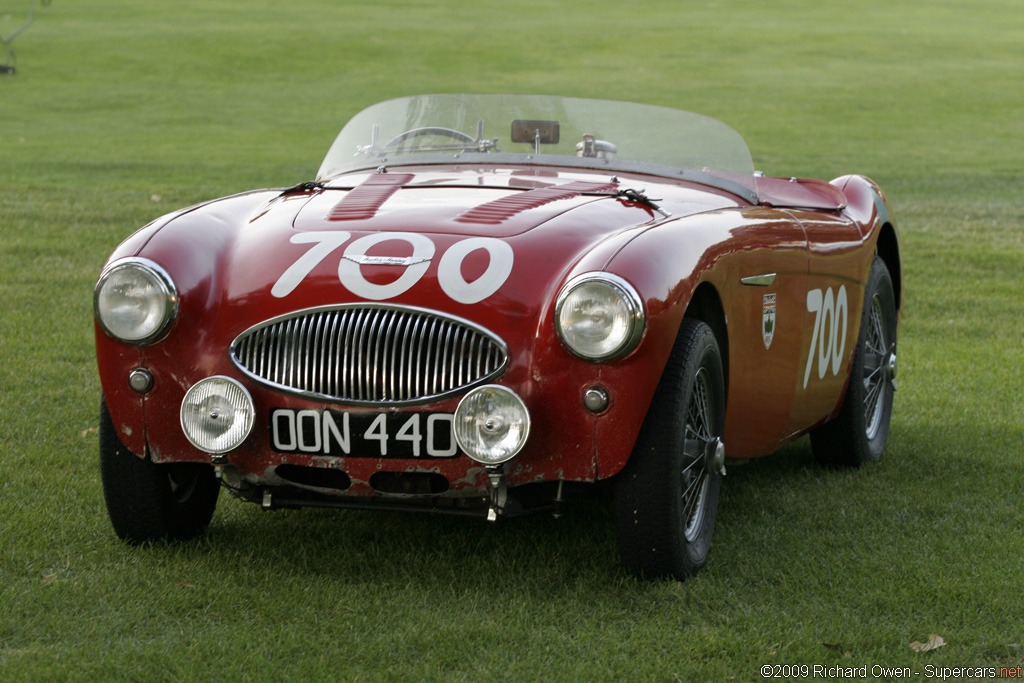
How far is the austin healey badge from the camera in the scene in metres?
4.21

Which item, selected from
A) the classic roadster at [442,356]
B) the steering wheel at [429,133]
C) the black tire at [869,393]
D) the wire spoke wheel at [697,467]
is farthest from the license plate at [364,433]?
the black tire at [869,393]

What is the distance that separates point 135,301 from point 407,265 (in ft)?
2.65

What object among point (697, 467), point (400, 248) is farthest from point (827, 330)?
point (400, 248)

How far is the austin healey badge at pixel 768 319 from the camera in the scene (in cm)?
421

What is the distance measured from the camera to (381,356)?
3.45 meters

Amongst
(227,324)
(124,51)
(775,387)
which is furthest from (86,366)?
(124,51)

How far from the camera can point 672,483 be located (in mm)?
3518

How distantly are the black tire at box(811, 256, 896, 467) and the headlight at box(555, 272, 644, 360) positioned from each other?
7.02ft

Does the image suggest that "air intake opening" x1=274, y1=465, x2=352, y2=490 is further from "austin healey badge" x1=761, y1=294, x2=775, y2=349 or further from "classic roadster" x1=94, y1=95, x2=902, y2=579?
"austin healey badge" x1=761, y1=294, x2=775, y2=349

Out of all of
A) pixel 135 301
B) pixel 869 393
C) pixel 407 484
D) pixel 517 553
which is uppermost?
pixel 135 301

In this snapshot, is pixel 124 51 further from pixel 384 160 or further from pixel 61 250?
pixel 384 160

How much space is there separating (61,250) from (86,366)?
3.98m

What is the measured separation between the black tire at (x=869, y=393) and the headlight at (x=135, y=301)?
2837 mm

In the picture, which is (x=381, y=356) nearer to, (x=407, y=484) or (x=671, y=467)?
(x=407, y=484)
